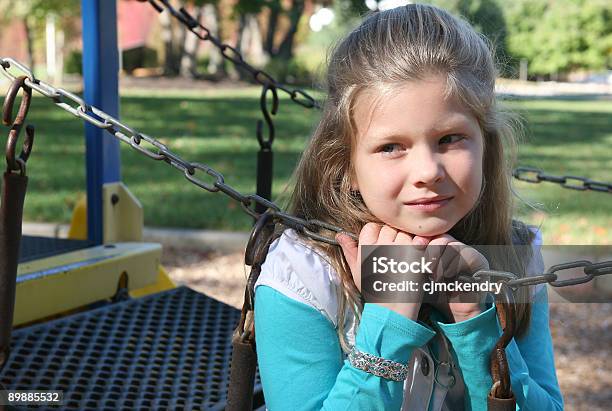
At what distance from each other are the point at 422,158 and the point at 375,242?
0.15m

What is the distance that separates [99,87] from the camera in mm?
2867

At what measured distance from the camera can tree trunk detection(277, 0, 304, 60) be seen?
22.2 m

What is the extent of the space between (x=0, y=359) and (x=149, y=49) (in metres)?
Result: 31.8

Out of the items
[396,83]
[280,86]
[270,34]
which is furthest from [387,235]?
[270,34]

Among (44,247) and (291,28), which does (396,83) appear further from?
(291,28)

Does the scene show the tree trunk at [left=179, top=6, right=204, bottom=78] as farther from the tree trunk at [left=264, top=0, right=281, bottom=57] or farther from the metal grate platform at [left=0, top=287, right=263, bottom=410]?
the metal grate platform at [left=0, top=287, right=263, bottom=410]

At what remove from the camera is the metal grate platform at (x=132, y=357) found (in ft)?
7.07

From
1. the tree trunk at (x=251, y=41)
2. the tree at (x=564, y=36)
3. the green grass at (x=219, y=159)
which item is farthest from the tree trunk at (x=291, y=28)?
the tree at (x=564, y=36)

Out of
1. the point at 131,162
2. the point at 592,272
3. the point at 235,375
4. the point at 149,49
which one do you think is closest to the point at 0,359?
the point at 235,375

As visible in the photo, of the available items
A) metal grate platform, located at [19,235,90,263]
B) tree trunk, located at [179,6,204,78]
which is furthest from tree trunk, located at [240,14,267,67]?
metal grate platform, located at [19,235,90,263]

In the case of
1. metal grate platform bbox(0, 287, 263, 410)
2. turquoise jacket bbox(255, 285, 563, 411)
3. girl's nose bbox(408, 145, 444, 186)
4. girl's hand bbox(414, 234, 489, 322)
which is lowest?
metal grate platform bbox(0, 287, 263, 410)

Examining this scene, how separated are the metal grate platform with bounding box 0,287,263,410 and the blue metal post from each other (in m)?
0.41

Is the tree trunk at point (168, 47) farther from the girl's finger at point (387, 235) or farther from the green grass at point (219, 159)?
the girl's finger at point (387, 235)

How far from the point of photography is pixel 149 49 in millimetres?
32375
